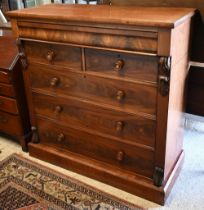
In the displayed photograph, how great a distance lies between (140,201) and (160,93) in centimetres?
63

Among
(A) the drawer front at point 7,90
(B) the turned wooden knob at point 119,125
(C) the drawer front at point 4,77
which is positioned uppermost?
(C) the drawer front at point 4,77

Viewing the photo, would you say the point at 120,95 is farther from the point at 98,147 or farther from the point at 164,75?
the point at 98,147

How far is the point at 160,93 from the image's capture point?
126cm

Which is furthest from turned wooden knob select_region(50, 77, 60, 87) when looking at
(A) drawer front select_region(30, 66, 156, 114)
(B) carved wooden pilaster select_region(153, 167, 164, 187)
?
(B) carved wooden pilaster select_region(153, 167, 164, 187)

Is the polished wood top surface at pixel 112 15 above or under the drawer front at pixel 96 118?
above

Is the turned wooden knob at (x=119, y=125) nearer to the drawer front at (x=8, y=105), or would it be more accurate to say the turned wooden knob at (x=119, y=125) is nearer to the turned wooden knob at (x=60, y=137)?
the turned wooden knob at (x=60, y=137)

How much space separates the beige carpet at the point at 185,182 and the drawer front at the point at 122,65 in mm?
679

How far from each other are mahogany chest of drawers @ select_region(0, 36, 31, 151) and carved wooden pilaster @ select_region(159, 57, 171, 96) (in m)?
0.96

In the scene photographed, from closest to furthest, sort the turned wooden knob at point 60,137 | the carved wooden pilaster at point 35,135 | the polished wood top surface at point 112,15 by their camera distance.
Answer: the polished wood top surface at point 112,15 → the turned wooden knob at point 60,137 → the carved wooden pilaster at point 35,135

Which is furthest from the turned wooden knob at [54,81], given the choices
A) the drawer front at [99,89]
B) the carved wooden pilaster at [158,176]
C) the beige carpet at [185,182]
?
the carved wooden pilaster at [158,176]

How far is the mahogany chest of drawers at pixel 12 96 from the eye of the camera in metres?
1.76

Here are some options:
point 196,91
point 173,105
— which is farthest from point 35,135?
point 196,91

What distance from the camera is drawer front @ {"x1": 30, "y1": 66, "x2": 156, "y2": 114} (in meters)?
1.33

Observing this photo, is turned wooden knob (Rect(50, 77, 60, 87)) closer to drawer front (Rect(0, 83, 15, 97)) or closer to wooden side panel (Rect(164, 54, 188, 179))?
drawer front (Rect(0, 83, 15, 97))
